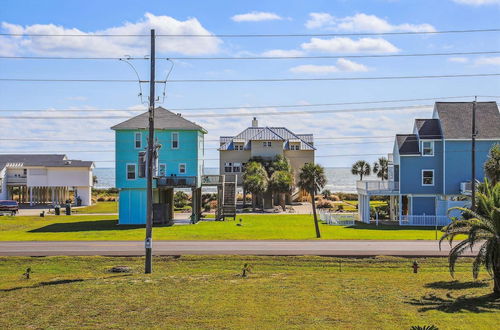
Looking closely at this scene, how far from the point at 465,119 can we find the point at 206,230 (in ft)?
85.0

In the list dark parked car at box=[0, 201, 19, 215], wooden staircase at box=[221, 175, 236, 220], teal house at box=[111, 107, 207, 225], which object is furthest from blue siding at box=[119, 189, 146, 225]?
dark parked car at box=[0, 201, 19, 215]

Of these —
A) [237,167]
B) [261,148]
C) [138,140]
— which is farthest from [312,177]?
[237,167]

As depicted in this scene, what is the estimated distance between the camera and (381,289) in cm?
2484

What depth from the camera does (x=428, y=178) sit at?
5625cm

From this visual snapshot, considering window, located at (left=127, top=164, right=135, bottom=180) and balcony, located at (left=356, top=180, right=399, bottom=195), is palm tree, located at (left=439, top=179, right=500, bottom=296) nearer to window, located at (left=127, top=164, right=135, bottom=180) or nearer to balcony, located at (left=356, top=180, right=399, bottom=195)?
balcony, located at (left=356, top=180, right=399, bottom=195)

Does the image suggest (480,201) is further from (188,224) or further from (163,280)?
(188,224)

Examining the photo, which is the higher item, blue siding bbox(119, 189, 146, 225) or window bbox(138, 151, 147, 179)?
window bbox(138, 151, 147, 179)

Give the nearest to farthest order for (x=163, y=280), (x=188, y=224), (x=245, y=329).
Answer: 1. (x=245, y=329)
2. (x=163, y=280)
3. (x=188, y=224)

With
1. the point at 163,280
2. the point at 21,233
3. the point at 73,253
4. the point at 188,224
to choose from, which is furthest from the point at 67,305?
the point at 188,224

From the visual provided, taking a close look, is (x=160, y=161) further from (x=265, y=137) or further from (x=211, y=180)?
(x=265, y=137)

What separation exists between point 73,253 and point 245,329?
17793 mm

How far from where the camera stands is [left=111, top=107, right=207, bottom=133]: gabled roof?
56.3 meters

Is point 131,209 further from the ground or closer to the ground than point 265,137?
closer to the ground

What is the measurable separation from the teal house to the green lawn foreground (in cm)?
260
